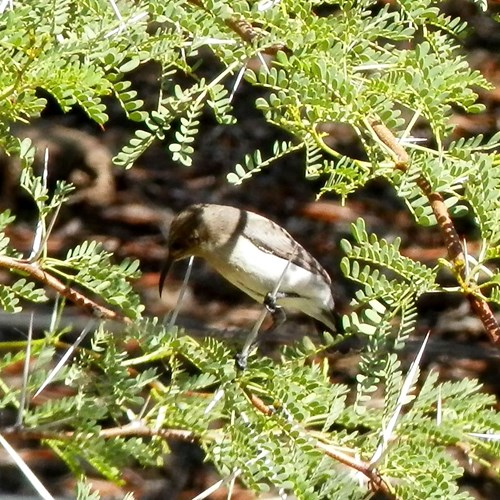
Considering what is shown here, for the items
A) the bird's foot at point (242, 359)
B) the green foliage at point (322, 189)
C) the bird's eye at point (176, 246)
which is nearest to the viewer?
the green foliage at point (322, 189)

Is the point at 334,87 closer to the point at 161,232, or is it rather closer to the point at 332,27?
the point at 332,27

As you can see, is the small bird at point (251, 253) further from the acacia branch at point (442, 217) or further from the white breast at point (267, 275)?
the acacia branch at point (442, 217)

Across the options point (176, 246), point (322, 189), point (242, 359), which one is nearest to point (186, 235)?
point (176, 246)

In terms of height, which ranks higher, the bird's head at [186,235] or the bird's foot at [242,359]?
the bird's foot at [242,359]

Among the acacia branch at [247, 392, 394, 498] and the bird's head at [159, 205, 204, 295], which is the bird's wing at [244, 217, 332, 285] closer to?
the bird's head at [159, 205, 204, 295]

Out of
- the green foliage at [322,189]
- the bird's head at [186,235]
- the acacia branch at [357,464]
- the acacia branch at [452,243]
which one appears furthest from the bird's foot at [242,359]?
the bird's head at [186,235]

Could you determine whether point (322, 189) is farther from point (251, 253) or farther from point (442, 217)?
point (251, 253)

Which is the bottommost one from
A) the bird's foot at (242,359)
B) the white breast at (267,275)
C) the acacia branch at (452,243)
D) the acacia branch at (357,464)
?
the white breast at (267,275)
